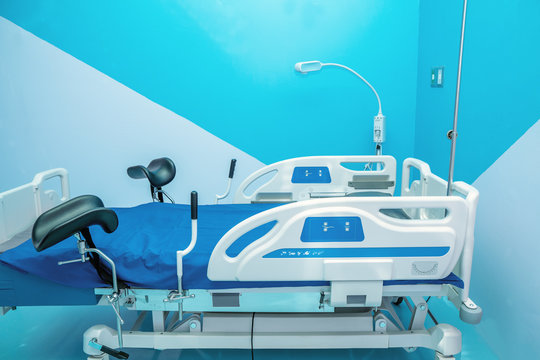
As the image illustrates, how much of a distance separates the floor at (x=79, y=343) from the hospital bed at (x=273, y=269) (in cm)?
33

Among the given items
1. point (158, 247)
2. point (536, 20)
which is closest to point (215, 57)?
point (158, 247)

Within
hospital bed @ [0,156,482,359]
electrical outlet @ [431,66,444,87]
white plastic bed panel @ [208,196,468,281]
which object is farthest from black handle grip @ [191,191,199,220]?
electrical outlet @ [431,66,444,87]

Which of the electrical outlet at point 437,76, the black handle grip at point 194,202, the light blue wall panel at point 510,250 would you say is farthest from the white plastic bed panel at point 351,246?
the electrical outlet at point 437,76

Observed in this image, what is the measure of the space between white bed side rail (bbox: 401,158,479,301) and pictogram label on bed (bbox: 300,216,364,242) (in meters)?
0.42

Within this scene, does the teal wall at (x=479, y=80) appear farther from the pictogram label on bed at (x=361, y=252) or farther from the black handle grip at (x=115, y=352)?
the black handle grip at (x=115, y=352)

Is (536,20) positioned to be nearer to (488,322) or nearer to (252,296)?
(488,322)

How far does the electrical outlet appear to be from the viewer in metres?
3.04

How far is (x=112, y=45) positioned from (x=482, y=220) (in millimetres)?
2853

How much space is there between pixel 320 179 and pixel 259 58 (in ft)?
3.93

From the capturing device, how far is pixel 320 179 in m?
2.79

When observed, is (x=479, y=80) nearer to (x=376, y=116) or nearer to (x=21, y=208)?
(x=376, y=116)

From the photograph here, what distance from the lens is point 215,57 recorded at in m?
3.45

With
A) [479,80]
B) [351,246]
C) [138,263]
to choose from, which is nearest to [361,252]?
[351,246]

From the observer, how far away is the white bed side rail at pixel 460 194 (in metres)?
1.72
